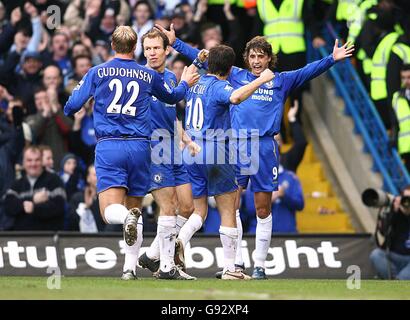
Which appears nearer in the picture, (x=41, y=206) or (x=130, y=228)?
(x=130, y=228)

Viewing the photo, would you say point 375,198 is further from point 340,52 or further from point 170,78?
point 170,78

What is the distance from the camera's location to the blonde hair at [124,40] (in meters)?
14.1

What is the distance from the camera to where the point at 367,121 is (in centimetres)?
2139

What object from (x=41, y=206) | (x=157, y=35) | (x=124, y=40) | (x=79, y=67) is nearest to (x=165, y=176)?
(x=157, y=35)

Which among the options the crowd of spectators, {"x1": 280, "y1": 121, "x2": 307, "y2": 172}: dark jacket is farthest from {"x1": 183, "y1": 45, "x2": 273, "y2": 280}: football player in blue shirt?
{"x1": 280, "y1": 121, "x2": 307, "y2": 172}: dark jacket

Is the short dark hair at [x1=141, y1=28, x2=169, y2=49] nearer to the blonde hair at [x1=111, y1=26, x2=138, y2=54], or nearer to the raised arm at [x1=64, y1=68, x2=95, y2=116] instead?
the blonde hair at [x1=111, y1=26, x2=138, y2=54]

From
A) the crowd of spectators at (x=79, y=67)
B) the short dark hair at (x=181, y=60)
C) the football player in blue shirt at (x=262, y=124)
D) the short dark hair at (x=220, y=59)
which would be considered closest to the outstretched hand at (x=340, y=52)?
the football player in blue shirt at (x=262, y=124)

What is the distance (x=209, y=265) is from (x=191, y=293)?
17.1ft

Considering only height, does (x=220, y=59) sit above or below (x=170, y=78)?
above

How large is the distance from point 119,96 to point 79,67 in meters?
7.17
